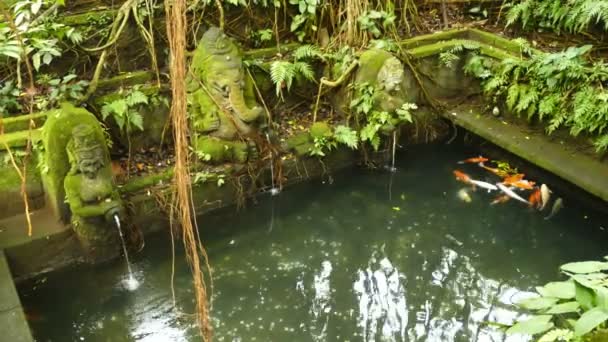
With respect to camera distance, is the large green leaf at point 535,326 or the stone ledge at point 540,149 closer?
the large green leaf at point 535,326

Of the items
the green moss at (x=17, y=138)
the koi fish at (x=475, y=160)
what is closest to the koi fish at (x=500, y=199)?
the koi fish at (x=475, y=160)

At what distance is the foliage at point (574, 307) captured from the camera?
275cm

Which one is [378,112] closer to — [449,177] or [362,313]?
[449,177]

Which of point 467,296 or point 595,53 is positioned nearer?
point 467,296

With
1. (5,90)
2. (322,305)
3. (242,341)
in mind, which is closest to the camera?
(242,341)

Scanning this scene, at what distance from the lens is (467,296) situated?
195 inches

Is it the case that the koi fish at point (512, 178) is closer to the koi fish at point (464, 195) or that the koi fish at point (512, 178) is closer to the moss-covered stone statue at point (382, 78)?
the koi fish at point (464, 195)

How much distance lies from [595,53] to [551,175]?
1.71 metres

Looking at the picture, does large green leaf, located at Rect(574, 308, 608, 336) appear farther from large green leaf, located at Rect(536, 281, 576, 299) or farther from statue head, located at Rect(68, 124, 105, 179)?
statue head, located at Rect(68, 124, 105, 179)

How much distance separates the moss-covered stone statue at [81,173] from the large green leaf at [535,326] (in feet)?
10.8

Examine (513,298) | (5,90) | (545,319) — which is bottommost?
(513,298)

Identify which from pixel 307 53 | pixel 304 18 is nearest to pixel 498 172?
pixel 307 53

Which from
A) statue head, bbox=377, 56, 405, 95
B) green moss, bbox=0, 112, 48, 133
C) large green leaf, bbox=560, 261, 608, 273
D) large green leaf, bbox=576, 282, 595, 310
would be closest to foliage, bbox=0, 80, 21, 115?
green moss, bbox=0, 112, 48, 133

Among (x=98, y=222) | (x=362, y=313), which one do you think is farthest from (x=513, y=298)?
A: (x=98, y=222)
